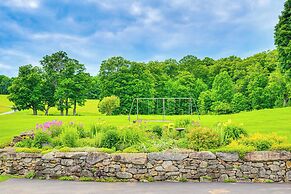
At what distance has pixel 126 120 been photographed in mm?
24844

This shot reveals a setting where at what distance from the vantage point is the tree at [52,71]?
4866 centimetres

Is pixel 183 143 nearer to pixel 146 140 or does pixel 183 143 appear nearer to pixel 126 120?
pixel 146 140

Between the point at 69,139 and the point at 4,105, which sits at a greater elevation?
the point at 4,105

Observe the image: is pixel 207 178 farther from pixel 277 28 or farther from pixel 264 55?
pixel 264 55

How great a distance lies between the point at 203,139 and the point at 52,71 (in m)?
43.9

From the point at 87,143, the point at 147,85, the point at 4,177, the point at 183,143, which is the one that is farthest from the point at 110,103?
the point at 4,177

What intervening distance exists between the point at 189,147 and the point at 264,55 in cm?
4281

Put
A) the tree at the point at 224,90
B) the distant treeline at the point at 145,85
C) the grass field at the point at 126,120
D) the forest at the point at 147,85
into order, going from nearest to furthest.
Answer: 1. the grass field at the point at 126,120
2. the forest at the point at 147,85
3. the distant treeline at the point at 145,85
4. the tree at the point at 224,90

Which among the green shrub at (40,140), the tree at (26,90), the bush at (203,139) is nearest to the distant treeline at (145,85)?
the tree at (26,90)

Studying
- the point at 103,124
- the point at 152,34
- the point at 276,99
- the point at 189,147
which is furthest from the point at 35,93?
the point at 189,147

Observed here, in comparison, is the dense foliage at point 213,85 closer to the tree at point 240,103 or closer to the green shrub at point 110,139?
the tree at point 240,103

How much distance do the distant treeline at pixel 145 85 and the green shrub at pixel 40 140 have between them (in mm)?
30849

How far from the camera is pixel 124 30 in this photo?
22391 mm

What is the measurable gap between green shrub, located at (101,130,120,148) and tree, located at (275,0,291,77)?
19.0 meters
